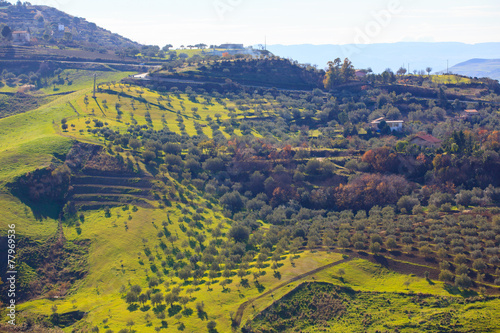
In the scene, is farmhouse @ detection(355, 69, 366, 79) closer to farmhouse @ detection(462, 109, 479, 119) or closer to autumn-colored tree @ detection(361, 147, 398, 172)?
farmhouse @ detection(462, 109, 479, 119)

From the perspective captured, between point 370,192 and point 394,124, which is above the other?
point 394,124

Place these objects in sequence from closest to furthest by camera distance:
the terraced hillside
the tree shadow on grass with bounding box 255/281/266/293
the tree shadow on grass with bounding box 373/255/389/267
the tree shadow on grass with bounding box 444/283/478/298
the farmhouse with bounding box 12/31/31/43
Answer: the tree shadow on grass with bounding box 444/283/478/298
the tree shadow on grass with bounding box 255/281/266/293
the tree shadow on grass with bounding box 373/255/389/267
the terraced hillside
the farmhouse with bounding box 12/31/31/43

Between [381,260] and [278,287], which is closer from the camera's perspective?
[278,287]

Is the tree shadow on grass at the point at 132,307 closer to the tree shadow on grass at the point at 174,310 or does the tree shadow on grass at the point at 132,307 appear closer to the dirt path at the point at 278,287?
the tree shadow on grass at the point at 174,310

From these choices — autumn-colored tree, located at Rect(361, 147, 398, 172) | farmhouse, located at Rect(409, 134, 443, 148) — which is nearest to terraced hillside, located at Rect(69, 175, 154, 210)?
autumn-colored tree, located at Rect(361, 147, 398, 172)

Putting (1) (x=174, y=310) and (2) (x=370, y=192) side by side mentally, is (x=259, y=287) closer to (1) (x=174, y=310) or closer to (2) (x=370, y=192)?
(1) (x=174, y=310)

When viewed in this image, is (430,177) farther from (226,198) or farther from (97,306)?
(97,306)

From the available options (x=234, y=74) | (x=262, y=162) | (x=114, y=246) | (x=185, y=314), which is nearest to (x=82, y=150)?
(x=114, y=246)

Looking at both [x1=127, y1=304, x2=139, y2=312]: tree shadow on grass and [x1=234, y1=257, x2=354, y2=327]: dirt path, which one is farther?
[x1=127, y1=304, x2=139, y2=312]: tree shadow on grass

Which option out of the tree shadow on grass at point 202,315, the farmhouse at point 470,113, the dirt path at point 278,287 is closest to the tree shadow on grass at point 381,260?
the dirt path at point 278,287

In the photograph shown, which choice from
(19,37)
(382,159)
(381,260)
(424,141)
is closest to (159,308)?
(381,260)

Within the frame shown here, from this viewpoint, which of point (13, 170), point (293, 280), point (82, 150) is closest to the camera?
point (293, 280)
